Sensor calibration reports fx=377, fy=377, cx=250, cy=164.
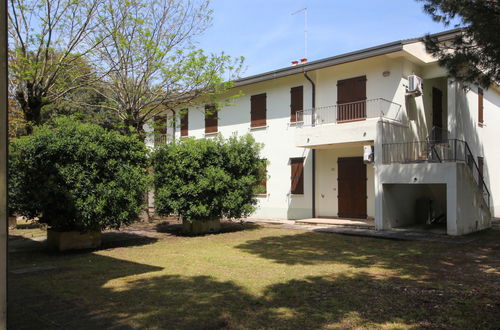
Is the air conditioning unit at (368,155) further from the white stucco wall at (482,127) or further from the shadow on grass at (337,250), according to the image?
the white stucco wall at (482,127)

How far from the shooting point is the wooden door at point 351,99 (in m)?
14.5

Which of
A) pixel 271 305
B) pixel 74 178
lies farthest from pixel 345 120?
pixel 271 305

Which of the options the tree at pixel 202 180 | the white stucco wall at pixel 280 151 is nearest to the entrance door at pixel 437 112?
the white stucco wall at pixel 280 151

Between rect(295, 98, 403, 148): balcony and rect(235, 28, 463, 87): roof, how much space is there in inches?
63.4

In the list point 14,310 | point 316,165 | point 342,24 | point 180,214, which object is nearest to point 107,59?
point 180,214

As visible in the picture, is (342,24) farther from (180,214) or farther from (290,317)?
(290,317)

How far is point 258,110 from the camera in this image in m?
17.8

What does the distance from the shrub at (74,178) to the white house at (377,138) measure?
711 centimetres

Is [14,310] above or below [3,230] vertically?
below

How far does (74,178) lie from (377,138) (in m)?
9.12

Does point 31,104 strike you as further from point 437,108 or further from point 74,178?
point 437,108

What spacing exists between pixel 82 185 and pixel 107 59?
245 inches

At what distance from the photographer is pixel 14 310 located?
15.2 feet

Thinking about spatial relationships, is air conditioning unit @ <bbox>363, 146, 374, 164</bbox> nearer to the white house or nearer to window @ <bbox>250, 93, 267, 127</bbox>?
the white house
